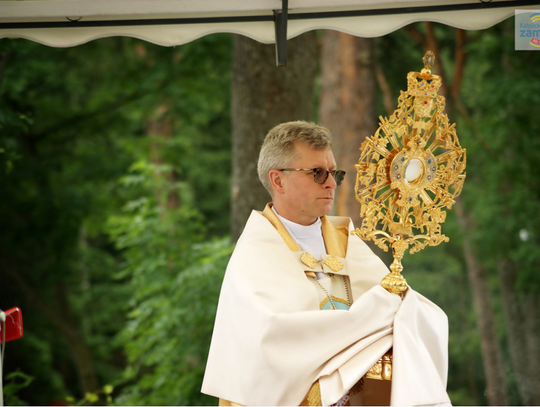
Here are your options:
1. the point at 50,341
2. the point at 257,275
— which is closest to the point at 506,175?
the point at 257,275

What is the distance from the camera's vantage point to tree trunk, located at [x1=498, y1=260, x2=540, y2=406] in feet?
30.3

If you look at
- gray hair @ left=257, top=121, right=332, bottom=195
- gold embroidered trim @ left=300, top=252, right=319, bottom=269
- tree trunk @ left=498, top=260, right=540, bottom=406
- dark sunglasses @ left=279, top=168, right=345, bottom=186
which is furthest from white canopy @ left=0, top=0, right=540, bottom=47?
tree trunk @ left=498, top=260, right=540, bottom=406

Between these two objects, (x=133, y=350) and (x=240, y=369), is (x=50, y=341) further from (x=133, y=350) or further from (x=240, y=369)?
(x=240, y=369)

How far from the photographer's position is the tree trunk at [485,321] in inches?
360

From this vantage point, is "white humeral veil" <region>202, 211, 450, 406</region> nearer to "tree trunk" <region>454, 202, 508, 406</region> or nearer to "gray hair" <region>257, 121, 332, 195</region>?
"gray hair" <region>257, 121, 332, 195</region>

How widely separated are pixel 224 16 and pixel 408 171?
52.5 inches

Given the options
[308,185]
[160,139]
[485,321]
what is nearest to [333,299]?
[308,185]

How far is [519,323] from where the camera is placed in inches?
387

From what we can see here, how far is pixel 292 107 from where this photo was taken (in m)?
4.76

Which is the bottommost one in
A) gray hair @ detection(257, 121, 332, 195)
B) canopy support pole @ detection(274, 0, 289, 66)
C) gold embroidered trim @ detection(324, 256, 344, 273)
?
gold embroidered trim @ detection(324, 256, 344, 273)

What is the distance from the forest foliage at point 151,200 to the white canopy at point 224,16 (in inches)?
119

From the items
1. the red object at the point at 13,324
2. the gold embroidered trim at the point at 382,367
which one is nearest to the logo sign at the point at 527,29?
the gold embroidered trim at the point at 382,367

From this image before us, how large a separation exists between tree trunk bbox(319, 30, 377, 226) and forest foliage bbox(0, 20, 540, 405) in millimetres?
1512

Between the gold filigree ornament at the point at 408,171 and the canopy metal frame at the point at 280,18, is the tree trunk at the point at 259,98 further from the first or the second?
the gold filigree ornament at the point at 408,171
